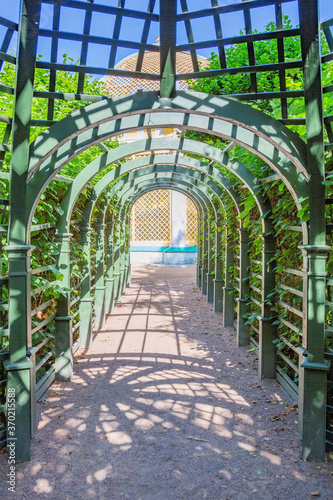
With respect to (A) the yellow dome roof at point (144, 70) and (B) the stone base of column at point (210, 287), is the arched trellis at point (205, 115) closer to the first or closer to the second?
(B) the stone base of column at point (210, 287)

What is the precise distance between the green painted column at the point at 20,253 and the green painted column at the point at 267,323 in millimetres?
2471

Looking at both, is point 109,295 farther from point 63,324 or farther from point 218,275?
point 63,324

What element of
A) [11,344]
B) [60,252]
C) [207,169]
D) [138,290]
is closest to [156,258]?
[138,290]

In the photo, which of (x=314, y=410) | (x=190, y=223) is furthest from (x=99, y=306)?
(x=190, y=223)

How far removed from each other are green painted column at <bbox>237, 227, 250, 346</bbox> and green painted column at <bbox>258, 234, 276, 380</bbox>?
119cm

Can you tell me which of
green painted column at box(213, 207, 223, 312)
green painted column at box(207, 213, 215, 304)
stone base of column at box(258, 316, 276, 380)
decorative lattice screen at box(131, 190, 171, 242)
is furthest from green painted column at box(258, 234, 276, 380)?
decorative lattice screen at box(131, 190, 171, 242)

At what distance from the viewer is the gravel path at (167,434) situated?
2.38 m

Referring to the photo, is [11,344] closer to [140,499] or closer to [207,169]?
[140,499]

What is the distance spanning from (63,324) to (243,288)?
8.42 ft

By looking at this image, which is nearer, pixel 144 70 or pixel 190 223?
pixel 144 70

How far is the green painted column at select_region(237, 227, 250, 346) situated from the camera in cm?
541

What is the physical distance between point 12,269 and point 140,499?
167cm

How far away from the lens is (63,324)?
4.08m

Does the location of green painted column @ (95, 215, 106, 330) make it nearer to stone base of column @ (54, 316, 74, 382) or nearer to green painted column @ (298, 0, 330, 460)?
stone base of column @ (54, 316, 74, 382)
